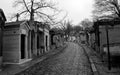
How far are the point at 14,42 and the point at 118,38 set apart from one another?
1136cm

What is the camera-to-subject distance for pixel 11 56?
10.6m

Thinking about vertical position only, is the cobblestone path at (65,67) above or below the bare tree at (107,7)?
below

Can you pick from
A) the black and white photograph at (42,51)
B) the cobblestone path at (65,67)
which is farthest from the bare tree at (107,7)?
the cobblestone path at (65,67)

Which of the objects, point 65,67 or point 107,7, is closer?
point 65,67

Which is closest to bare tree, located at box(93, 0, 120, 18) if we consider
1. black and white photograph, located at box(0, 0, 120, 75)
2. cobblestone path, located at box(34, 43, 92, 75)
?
black and white photograph, located at box(0, 0, 120, 75)

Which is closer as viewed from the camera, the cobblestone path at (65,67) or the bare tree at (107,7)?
the cobblestone path at (65,67)

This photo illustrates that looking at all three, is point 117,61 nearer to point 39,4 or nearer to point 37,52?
point 37,52

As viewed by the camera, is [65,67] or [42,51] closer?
[65,67]

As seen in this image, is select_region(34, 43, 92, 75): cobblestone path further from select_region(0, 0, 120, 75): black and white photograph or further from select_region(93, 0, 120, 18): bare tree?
select_region(93, 0, 120, 18): bare tree

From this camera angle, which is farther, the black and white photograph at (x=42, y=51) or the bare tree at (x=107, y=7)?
the bare tree at (x=107, y=7)

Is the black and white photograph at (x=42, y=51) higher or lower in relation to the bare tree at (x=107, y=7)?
lower

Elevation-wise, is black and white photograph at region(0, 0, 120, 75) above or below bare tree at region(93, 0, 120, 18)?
below

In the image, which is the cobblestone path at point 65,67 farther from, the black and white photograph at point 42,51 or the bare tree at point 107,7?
the bare tree at point 107,7

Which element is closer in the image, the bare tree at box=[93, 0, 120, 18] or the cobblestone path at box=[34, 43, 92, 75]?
the cobblestone path at box=[34, 43, 92, 75]
